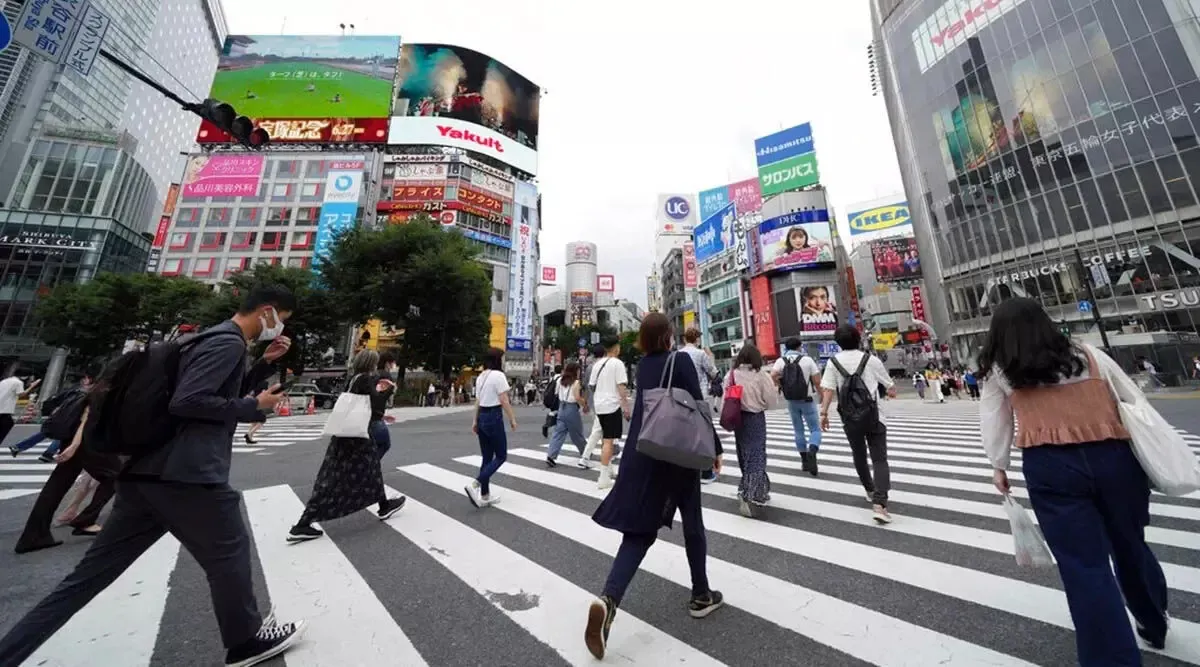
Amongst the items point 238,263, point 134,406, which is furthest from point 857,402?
point 238,263

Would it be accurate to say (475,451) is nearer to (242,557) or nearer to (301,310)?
(242,557)

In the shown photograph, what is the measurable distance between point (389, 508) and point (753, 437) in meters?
3.65

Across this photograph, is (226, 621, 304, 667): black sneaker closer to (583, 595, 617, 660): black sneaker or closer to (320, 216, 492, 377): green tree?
(583, 595, 617, 660): black sneaker

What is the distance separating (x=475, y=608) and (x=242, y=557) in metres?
1.20

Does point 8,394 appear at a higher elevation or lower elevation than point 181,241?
lower

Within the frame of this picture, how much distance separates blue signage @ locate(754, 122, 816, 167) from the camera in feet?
152

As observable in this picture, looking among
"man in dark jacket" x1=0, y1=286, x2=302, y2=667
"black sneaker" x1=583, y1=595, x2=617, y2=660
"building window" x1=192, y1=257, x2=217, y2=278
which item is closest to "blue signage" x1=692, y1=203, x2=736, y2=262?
"building window" x1=192, y1=257, x2=217, y2=278

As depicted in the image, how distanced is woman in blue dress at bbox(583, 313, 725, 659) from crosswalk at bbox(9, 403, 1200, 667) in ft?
0.88

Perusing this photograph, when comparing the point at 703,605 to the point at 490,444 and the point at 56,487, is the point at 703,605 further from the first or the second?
the point at 56,487

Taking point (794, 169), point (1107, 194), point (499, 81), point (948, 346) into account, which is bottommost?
point (948, 346)

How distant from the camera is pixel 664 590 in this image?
2715 millimetres

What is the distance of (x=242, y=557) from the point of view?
6.71 ft

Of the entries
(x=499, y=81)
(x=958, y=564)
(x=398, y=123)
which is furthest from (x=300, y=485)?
(x=499, y=81)

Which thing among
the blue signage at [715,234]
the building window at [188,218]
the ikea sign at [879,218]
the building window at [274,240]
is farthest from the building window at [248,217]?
the ikea sign at [879,218]
